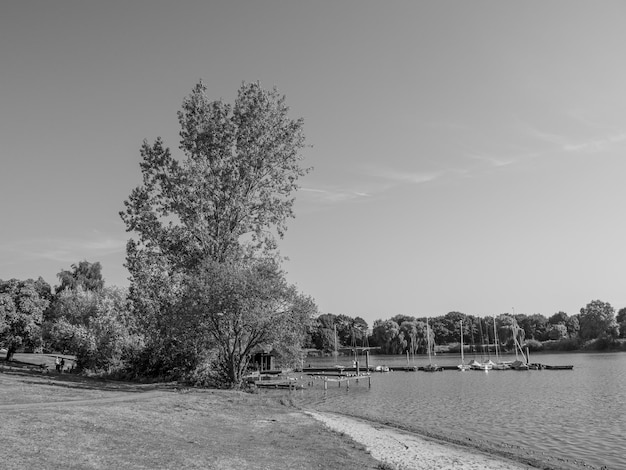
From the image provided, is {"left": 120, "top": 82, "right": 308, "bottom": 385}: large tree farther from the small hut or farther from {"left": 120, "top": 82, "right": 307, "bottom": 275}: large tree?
the small hut

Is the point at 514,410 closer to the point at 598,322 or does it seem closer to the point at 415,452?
the point at 415,452

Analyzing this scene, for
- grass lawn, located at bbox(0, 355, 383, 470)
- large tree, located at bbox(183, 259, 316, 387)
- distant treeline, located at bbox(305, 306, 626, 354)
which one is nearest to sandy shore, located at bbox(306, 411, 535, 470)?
grass lawn, located at bbox(0, 355, 383, 470)

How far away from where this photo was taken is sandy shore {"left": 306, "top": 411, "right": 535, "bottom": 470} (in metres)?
21.6

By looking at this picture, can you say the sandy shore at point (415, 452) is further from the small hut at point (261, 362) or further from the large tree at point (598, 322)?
the large tree at point (598, 322)

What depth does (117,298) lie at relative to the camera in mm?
66688

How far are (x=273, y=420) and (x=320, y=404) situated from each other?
21.3 metres

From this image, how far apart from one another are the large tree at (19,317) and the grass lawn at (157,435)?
3575 centimetres

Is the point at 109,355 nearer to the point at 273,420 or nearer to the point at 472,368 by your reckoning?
the point at 273,420

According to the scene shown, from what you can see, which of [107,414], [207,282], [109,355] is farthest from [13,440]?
[109,355]

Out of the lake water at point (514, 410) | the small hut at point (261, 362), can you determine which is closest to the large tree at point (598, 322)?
the lake water at point (514, 410)

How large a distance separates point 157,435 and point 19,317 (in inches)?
2123

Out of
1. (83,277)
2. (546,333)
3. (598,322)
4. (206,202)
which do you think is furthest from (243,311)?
(546,333)

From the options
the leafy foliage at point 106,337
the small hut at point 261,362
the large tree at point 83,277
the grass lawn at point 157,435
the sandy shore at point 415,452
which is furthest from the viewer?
the large tree at point 83,277

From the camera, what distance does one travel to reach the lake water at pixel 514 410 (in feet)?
93.9
